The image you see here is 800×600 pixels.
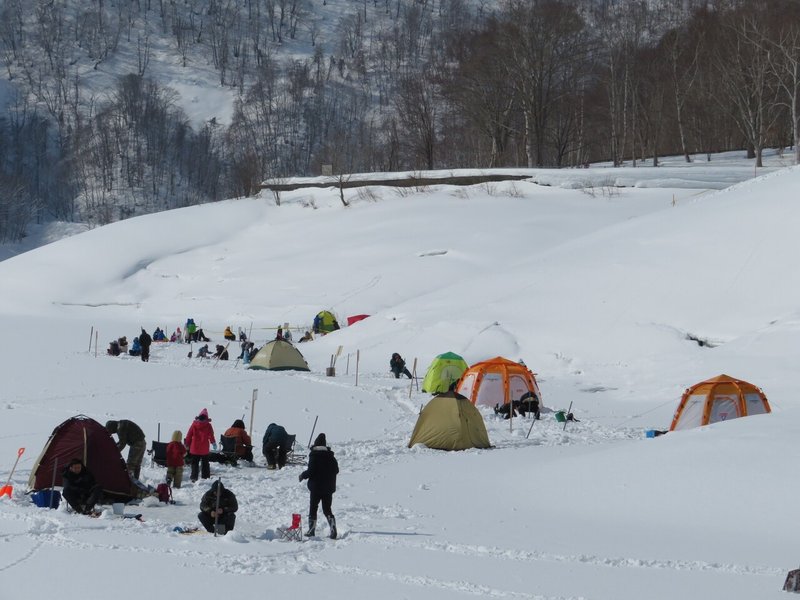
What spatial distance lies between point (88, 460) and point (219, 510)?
10.5ft

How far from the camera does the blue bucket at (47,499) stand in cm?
1216

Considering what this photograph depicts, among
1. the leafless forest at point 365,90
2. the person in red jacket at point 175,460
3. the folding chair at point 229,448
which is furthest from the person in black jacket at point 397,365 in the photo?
the leafless forest at point 365,90

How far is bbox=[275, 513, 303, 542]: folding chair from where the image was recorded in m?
10.6

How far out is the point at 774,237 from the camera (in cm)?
2998

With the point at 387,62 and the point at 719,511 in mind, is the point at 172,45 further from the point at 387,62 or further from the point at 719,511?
the point at 719,511

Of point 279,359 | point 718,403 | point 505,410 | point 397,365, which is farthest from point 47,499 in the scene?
point 279,359

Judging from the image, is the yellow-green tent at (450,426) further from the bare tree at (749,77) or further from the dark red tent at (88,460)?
the bare tree at (749,77)

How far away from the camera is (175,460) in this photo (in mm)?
14125

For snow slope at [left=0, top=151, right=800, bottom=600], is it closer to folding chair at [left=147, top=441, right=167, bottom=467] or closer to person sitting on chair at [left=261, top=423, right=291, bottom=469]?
folding chair at [left=147, top=441, right=167, bottom=467]

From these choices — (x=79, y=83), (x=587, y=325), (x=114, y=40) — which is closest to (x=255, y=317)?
(x=587, y=325)

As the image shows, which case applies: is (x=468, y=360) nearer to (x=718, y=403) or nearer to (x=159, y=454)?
(x=718, y=403)

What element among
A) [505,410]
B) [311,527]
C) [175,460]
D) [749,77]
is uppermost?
[749,77]

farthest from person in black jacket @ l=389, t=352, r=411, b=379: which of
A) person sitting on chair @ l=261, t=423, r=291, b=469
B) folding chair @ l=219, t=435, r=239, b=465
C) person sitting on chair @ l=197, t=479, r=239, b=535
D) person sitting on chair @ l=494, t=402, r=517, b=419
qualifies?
person sitting on chair @ l=197, t=479, r=239, b=535

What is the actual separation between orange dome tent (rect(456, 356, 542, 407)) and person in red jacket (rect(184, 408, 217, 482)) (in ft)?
30.8
